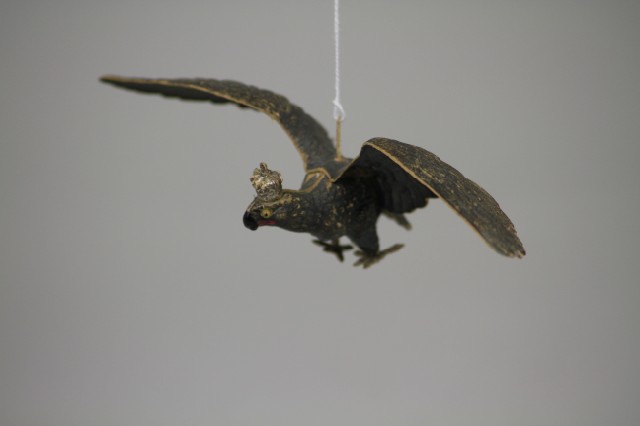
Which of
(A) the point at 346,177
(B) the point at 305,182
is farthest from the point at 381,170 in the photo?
(B) the point at 305,182

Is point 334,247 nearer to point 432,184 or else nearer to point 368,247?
point 368,247

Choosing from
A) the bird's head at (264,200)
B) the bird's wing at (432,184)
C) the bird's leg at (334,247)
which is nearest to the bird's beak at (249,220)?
the bird's head at (264,200)

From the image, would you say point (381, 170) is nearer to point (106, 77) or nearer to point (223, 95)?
point (223, 95)

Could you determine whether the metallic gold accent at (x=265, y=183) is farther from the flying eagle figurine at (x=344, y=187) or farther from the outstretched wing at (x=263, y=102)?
the outstretched wing at (x=263, y=102)

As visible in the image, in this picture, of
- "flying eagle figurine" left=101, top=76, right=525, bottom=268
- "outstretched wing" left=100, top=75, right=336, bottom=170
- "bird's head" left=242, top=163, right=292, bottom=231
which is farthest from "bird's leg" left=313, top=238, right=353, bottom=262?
"bird's head" left=242, top=163, right=292, bottom=231

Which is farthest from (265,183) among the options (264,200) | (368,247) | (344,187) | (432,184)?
(368,247)

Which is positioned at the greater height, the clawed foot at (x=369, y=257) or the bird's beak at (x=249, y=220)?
the clawed foot at (x=369, y=257)

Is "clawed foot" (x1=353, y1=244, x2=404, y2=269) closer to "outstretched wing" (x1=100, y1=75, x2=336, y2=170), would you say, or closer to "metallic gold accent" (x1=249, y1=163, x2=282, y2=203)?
"outstretched wing" (x1=100, y1=75, x2=336, y2=170)

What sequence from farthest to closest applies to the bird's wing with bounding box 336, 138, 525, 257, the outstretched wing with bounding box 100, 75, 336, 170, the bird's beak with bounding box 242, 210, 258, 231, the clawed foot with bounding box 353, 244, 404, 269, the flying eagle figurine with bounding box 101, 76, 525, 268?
the clawed foot with bounding box 353, 244, 404, 269 → the outstretched wing with bounding box 100, 75, 336, 170 → the bird's beak with bounding box 242, 210, 258, 231 → the flying eagle figurine with bounding box 101, 76, 525, 268 → the bird's wing with bounding box 336, 138, 525, 257
